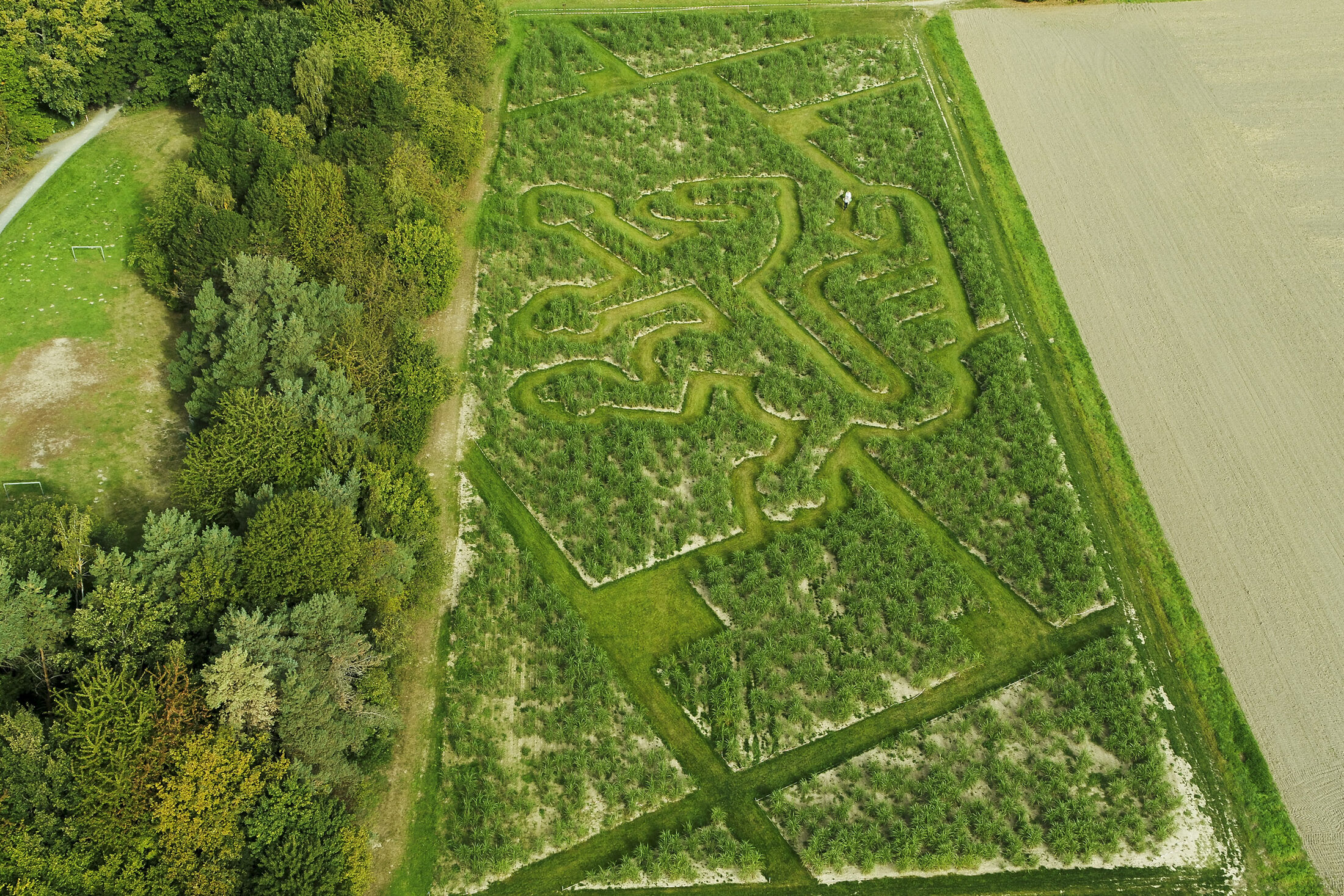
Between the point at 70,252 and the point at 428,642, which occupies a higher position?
the point at 70,252

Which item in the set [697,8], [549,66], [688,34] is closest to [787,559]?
[549,66]

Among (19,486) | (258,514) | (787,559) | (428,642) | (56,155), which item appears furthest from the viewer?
(56,155)

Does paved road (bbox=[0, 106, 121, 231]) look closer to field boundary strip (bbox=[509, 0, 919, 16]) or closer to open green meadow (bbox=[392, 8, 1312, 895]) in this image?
open green meadow (bbox=[392, 8, 1312, 895])

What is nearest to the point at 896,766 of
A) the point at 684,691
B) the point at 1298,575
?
the point at 684,691

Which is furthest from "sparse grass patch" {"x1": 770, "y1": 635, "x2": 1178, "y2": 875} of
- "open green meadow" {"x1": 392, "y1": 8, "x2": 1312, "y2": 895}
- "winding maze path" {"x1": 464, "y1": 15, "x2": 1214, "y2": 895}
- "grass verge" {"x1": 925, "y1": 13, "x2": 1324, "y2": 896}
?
"grass verge" {"x1": 925, "y1": 13, "x2": 1324, "y2": 896}

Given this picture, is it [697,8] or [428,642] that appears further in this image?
[697,8]

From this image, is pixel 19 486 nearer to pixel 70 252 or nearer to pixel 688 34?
pixel 70 252

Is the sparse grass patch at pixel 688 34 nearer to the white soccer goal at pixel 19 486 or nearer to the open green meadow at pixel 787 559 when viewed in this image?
the open green meadow at pixel 787 559
